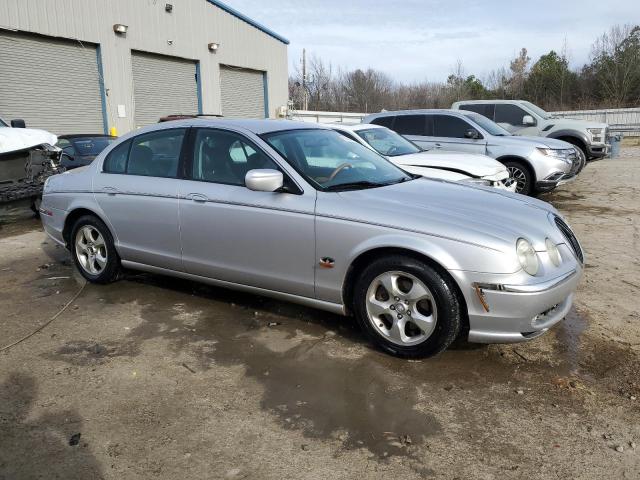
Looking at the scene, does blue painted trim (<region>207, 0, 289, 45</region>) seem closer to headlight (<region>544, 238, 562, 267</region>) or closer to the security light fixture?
the security light fixture

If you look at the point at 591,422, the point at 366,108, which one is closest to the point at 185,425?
the point at 591,422

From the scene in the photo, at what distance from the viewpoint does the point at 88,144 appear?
11.1m

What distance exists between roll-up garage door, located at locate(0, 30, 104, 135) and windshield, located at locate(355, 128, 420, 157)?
11.4 metres

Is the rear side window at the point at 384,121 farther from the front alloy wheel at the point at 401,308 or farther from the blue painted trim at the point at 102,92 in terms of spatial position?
the blue painted trim at the point at 102,92

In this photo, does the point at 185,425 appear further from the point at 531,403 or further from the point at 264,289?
the point at 531,403

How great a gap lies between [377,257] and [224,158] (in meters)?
1.61

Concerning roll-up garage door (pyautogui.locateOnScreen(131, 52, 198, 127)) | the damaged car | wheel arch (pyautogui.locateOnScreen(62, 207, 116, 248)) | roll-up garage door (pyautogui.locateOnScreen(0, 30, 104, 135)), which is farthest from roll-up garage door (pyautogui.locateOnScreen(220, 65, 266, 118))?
wheel arch (pyautogui.locateOnScreen(62, 207, 116, 248))

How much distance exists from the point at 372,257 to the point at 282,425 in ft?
4.27

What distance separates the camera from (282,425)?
9.79 feet

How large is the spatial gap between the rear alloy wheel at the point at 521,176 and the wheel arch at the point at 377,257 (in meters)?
6.80

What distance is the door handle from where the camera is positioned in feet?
14.5

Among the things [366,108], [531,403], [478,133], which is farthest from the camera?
[366,108]

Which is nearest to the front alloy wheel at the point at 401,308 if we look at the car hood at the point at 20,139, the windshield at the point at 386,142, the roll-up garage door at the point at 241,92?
the windshield at the point at 386,142

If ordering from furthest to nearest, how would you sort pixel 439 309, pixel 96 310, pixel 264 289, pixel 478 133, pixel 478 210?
1. pixel 478 133
2. pixel 96 310
3. pixel 264 289
4. pixel 478 210
5. pixel 439 309
